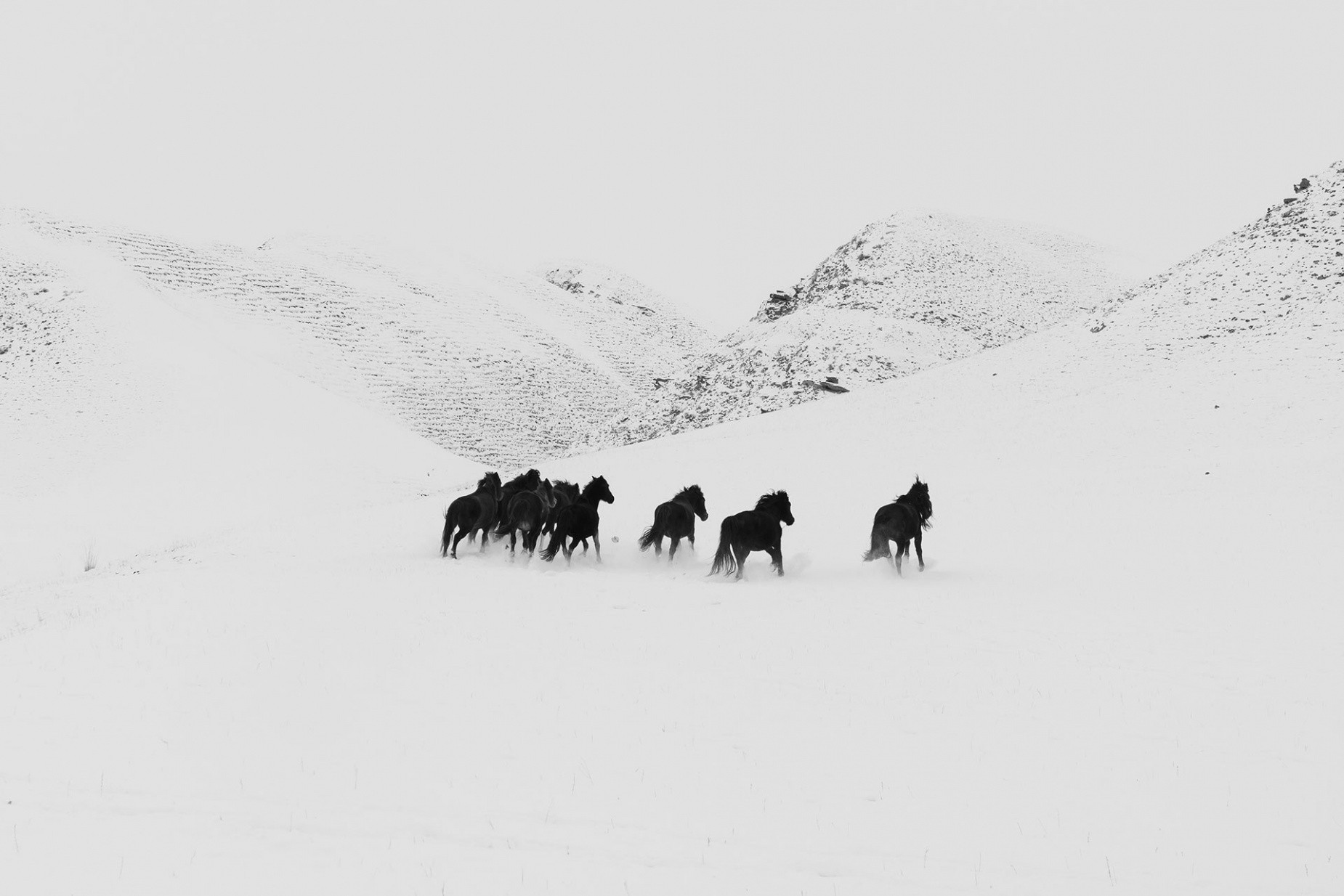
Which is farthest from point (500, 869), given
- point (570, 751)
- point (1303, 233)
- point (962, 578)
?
point (1303, 233)

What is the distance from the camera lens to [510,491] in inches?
768

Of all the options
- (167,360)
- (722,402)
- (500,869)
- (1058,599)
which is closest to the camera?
(500,869)

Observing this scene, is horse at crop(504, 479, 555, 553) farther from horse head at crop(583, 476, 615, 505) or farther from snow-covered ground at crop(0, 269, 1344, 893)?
horse head at crop(583, 476, 615, 505)

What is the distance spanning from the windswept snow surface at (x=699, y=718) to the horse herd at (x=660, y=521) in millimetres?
528

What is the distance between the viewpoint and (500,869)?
557 centimetres

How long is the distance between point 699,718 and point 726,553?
24.7ft

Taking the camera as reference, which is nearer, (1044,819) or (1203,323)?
(1044,819)

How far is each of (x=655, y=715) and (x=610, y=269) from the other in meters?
97.1

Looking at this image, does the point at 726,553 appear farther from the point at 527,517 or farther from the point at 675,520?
the point at 527,517

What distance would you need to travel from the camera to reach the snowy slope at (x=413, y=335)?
→ 57.2 meters

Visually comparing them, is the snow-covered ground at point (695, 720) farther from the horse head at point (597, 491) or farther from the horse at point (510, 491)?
the horse head at point (597, 491)

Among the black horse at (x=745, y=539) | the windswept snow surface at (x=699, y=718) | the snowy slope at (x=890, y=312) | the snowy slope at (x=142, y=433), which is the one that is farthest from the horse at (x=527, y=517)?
the snowy slope at (x=890, y=312)

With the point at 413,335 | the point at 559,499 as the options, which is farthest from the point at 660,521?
the point at 413,335

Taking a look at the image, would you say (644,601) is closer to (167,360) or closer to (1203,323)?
(1203,323)
